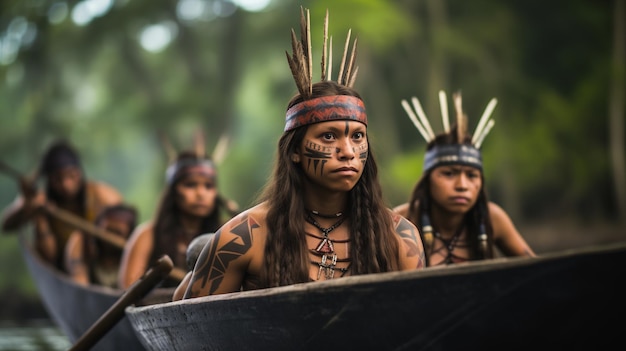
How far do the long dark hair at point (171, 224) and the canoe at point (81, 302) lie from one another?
39cm

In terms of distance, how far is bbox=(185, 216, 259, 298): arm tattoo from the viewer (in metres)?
3.47

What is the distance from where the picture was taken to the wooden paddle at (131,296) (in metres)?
4.11

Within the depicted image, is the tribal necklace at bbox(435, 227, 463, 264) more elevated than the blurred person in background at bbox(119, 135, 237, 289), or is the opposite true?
the blurred person in background at bbox(119, 135, 237, 289)

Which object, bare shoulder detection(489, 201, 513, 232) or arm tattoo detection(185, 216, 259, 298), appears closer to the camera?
arm tattoo detection(185, 216, 259, 298)

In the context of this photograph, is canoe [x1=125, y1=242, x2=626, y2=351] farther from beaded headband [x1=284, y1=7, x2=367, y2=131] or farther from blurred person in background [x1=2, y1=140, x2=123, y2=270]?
blurred person in background [x1=2, y1=140, x2=123, y2=270]

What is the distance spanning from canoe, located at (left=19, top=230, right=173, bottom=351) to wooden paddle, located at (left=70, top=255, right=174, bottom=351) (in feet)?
0.62

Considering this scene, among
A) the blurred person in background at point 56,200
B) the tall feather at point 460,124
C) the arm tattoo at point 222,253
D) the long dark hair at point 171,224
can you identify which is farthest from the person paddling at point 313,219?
the blurred person in background at point 56,200

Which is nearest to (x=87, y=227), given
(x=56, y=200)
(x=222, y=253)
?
(x=56, y=200)

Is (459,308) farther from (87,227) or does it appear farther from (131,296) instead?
(87,227)

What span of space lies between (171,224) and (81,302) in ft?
2.41

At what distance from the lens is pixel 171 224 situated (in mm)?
6430

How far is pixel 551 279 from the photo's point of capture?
8.39 feet

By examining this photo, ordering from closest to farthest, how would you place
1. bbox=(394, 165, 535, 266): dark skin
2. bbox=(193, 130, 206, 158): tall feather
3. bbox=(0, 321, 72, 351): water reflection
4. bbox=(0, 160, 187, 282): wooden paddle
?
bbox=(394, 165, 535, 266): dark skin → bbox=(193, 130, 206, 158): tall feather → bbox=(0, 160, 187, 282): wooden paddle → bbox=(0, 321, 72, 351): water reflection

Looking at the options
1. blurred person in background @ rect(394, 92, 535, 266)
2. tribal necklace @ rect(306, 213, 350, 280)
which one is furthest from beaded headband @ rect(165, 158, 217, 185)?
tribal necklace @ rect(306, 213, 350, 280)
